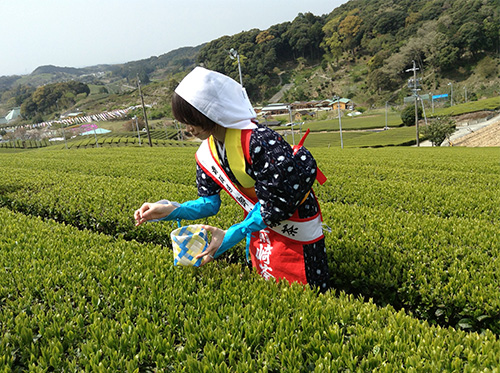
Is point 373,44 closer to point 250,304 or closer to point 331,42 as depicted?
point 331,42

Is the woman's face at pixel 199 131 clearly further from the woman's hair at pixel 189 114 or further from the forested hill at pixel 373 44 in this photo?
the forested hill at pixel 373 44

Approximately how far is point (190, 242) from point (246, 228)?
36cm

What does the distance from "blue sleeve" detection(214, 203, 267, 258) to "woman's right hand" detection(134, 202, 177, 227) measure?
1.42 ft

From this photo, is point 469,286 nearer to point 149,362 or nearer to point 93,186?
point 149,362

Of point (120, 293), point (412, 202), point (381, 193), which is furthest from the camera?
point (381, 193)

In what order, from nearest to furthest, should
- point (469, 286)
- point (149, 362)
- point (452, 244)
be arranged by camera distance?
point (149, 362)
point (469, 286)
point (452, 244)

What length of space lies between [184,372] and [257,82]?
125 meters

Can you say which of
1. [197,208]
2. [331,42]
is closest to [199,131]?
[197,208]

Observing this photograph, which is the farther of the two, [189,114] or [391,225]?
[391,225]

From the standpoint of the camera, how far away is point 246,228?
2.03 metres

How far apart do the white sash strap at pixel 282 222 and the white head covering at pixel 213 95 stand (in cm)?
39

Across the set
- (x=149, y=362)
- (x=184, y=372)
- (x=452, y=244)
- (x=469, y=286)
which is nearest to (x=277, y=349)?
(x=184, y=372)

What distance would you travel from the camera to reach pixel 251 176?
78.2 inches

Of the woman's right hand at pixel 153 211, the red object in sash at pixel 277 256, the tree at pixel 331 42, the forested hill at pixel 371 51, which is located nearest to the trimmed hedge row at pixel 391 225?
the red object in sash at pixel 277 256
